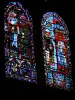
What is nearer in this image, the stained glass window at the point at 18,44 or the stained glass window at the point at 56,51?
the stained glass window at the point at 18,44

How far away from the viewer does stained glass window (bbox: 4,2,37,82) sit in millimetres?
13523

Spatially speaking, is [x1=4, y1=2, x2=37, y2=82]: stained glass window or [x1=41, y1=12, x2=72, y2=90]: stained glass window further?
[x1=41, y1=12, x2=72, y2=90]: stained glass window

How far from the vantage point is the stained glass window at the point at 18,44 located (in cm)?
1352

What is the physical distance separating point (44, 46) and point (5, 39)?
1531 mm

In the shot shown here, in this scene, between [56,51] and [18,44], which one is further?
[56,51]

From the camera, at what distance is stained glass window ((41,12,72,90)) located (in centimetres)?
1444

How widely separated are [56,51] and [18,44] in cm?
148

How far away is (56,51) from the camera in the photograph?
1490 cm

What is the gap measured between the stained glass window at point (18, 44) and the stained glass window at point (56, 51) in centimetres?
55

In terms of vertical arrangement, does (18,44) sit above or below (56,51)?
above

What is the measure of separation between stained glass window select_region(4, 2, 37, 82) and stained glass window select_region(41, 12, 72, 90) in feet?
1.81

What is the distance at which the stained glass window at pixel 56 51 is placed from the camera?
568 inches

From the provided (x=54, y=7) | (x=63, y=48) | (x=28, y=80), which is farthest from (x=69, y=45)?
(x=28, y=80)

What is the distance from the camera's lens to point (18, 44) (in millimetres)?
13969
